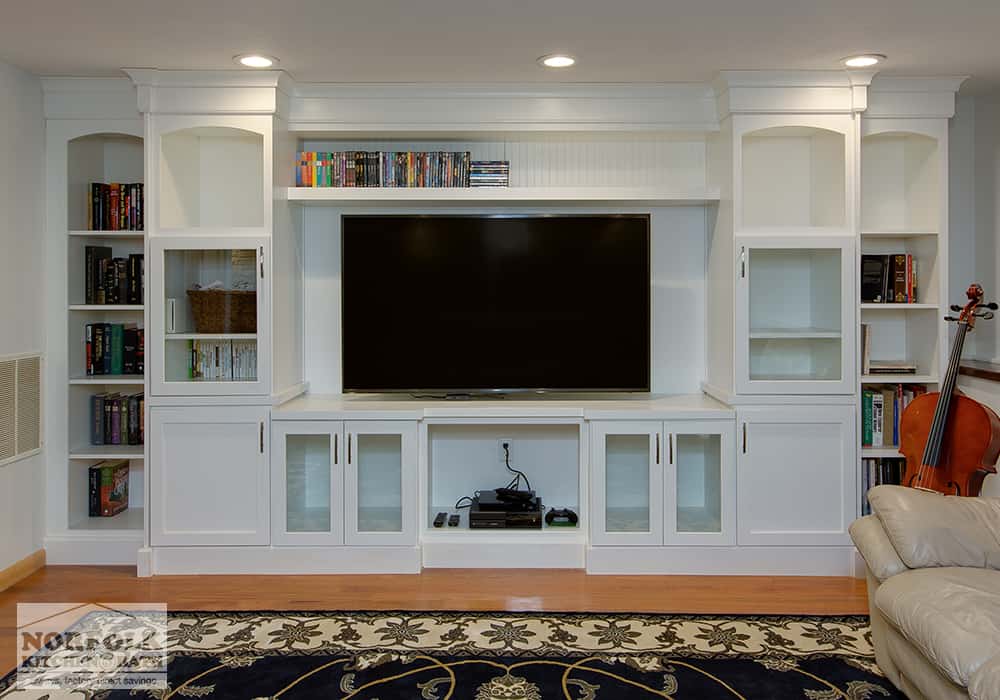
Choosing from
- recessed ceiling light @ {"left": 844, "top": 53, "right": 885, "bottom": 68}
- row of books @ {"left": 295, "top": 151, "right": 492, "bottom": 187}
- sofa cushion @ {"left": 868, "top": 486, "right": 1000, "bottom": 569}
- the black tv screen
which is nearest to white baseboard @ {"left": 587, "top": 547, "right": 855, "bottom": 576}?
the black tv screen

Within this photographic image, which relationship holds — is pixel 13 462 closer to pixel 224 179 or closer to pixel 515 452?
pixel 224 179

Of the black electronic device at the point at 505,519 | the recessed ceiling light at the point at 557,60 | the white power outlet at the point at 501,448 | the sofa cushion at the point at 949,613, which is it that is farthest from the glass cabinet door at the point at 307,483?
the sofa cushion at the point at 949,613

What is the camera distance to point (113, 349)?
4434 millimetres

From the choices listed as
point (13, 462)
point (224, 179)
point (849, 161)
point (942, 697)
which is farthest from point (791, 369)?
point (13, 462)

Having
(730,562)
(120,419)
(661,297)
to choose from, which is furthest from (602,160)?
(120,419)

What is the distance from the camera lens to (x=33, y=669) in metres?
3.04

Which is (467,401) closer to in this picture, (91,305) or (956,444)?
(91,305)

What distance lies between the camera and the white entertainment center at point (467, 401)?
161 inches

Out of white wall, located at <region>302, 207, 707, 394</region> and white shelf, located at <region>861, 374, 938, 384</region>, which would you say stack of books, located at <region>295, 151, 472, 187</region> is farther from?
white shelf, located at <region>861, 374, 938, 384</region>

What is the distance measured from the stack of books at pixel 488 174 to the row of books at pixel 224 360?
53.3 inches

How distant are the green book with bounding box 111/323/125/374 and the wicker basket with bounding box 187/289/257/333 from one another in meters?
0.59

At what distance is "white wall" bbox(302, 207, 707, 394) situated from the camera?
182 inches

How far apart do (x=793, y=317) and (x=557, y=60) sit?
166 centimetres

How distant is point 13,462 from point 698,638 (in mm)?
3158
